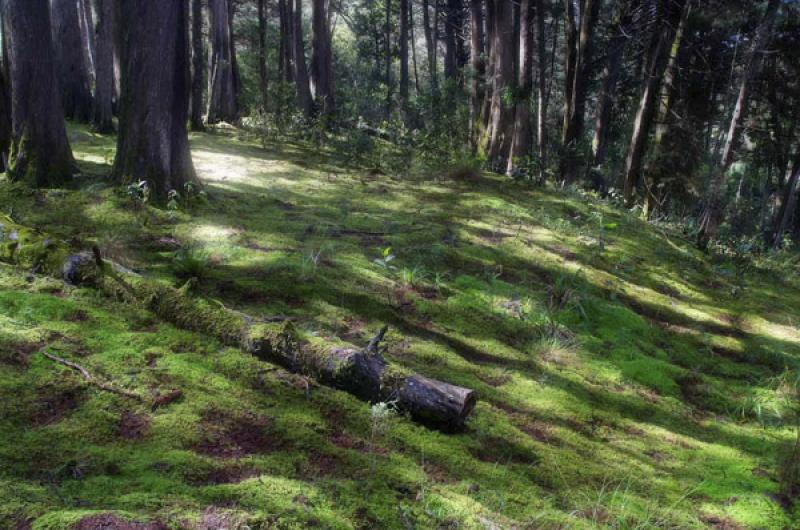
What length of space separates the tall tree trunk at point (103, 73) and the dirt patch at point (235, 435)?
12034mm

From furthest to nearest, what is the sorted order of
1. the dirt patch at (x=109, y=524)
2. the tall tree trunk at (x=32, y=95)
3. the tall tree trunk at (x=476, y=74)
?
the tall tree trunk at (x=476, y=74)
the tall tree trunk at (x=32, y=95)
the dirt patch at (x=109, y=524)

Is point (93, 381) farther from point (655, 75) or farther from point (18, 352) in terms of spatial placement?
point (655, 75)

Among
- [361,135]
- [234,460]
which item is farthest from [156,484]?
[361,135]

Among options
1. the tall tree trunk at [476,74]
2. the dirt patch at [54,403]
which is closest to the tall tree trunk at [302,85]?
the tall tree trunk at [476,74]

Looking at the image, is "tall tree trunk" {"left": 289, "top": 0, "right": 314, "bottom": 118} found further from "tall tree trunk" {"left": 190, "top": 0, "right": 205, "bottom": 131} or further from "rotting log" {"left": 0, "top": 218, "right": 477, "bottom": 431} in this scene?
"rotting log" {"left": 0, "top": 218, "right": 477, "bottom": 431}

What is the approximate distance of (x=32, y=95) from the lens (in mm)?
6582

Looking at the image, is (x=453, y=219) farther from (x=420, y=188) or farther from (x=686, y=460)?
(x=686, y=460)

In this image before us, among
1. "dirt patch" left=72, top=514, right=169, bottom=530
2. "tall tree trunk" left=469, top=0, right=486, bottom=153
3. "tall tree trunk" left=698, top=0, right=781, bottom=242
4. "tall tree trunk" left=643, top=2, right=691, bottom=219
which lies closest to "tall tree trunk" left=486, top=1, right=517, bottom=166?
"tall tree trunk" left=469, top=0, right=486, bottom=153

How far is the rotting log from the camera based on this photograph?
328 centimetres

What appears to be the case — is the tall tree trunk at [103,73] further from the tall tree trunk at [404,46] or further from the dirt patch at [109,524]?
the dirt patch at [109,524]

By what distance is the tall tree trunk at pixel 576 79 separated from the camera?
12680 mm

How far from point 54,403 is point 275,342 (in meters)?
1.18

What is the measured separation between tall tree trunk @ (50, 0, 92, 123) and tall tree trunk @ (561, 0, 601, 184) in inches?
443

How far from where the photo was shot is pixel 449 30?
24.2 meters
